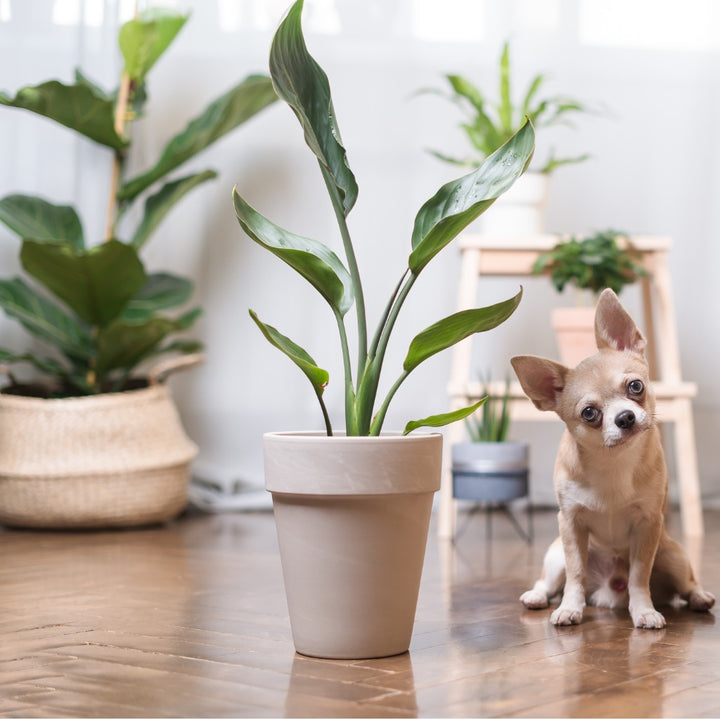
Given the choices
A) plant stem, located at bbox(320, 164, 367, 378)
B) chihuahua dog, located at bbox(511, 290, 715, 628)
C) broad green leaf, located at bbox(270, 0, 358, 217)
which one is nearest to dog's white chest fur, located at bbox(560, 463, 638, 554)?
chihuahua dog, located at bbox(511, 290, 715, 628)

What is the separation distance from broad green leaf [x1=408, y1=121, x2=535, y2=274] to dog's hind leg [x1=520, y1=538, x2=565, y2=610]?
604mm

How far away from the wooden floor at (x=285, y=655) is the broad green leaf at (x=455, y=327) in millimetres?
402

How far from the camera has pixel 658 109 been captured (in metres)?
3.38

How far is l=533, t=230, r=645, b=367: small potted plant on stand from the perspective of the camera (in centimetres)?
262

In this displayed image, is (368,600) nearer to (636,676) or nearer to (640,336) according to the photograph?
(636,676)

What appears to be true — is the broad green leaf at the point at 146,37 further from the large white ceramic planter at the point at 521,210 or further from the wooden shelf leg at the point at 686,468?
the wooden shelf leg at the point at 686,468

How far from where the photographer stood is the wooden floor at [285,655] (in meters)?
1.12

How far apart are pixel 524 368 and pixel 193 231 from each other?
6.77ft

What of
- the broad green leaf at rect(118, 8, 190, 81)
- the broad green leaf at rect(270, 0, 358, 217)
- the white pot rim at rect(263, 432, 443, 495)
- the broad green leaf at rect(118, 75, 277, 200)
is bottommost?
the white pot rim at rect(263, 432, 443, 495)

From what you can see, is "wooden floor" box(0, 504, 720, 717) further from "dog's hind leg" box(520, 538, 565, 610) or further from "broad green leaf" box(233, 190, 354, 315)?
"broad green leaf" box(233, 190, 354, 315)

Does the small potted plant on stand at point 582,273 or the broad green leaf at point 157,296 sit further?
the broad green leaf at point 157,296

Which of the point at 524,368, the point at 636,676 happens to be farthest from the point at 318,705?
the point at 524,368

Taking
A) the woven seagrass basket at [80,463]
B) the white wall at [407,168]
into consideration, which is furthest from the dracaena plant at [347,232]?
the white wall at [407,168]

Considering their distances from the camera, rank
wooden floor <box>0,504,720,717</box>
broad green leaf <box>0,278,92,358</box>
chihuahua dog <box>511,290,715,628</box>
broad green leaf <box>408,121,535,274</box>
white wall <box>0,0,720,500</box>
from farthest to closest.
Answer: white wall <box>0,0,720,500</box> → broad green leaf <box>0,278,92,358</box> → chihuahua dog <box>511,290,715,628</box> → broad green leaf <box>408,121,535,274</box> → wooden floor <box>0,504,720,717</box>
